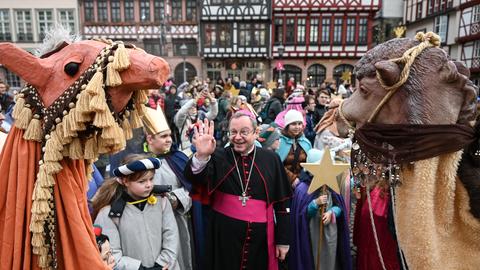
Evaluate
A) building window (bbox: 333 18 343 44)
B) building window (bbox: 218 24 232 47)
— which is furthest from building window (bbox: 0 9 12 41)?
building window (bbox: 333 18 343 44)

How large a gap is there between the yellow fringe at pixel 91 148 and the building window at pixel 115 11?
3043cm

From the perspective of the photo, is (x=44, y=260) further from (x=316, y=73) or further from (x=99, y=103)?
(x=316, y=73)

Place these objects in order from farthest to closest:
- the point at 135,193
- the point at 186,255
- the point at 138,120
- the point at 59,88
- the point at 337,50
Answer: the point at 337,50 < the point at 186,255 < the point at 135,193 < the point at 138,120 < the point at 59,88

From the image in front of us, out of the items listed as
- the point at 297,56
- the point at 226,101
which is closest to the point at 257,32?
the point at 297,56

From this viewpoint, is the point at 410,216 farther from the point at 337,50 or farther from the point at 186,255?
the point at 337,50

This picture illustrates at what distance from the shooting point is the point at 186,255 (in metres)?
3.27

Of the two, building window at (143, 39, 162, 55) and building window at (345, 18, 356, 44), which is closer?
building window at (345, 18, 356, 44)

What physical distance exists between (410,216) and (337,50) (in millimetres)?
28072

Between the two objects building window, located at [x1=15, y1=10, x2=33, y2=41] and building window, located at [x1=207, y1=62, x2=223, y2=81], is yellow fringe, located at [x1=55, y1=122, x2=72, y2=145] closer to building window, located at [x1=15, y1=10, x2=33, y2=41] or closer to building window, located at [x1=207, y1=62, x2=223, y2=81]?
building window, located at [x1=207, y1=62, x2=223, y2=81]

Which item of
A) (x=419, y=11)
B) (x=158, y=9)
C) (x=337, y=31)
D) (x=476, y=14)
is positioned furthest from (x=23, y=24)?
(x=476, y=14)

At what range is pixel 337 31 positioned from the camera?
2714 centimetres

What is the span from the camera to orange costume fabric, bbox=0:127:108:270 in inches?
49.9

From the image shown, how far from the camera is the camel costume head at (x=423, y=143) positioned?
3.74 feet

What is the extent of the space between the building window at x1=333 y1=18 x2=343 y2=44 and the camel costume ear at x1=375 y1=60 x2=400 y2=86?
1105 inches
